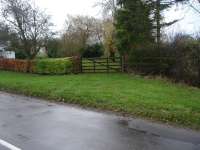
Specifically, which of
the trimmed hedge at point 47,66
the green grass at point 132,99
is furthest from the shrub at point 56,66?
the green grass at point 132,99

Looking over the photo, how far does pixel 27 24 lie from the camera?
29.8 metres

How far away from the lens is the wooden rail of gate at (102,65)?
2298 cm

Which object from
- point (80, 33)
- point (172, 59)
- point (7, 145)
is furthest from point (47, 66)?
point (80, 33)

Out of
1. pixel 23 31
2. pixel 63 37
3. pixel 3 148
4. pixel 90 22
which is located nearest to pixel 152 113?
pixel 3 148

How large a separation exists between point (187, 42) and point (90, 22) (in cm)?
2848

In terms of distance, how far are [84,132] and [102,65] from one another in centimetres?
1558

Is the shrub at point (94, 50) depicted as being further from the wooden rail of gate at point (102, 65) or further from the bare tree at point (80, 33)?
the wooden rail of gate at point (102, 65)

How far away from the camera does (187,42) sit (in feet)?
61.7

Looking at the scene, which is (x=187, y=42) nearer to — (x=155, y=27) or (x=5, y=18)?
(x=155, y=27)

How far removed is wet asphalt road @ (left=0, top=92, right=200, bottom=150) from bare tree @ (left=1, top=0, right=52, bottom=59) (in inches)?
788

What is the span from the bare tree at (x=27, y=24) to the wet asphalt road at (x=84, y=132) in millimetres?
20006

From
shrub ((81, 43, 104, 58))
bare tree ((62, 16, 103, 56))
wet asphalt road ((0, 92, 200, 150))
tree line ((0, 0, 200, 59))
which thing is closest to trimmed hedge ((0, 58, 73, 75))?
tree line ((0, 0, 200, 59))

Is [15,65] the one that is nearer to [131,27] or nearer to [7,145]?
[131,27]

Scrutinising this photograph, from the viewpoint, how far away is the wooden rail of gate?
23.0m
